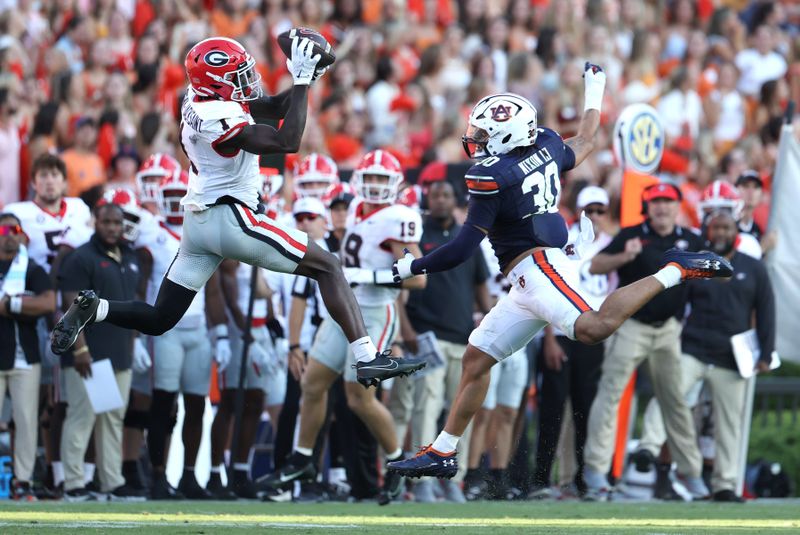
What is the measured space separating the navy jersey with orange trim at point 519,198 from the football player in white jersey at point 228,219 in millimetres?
849

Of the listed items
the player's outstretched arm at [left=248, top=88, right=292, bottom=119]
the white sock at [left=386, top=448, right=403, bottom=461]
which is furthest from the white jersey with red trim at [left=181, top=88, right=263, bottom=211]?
the white sock at [left=386, top=448, right=403, bottom=461]

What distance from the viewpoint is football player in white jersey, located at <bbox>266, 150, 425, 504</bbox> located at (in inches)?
412

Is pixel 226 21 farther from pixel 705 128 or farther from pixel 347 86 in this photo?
pixel 705 128

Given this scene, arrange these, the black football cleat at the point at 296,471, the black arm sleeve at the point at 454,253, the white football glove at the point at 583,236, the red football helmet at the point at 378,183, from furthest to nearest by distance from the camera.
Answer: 1. the red football helmet at the point at 378,183
2. the black football cleat at the point at 296,471
3. the white football glove at the point at 583,236
4. the black arm sleeve at the point at 454,253

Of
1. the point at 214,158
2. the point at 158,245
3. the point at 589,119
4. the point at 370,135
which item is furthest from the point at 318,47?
the point at 370,135

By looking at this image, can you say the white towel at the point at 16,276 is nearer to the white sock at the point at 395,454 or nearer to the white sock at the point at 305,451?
the white sock at the point at 305,451

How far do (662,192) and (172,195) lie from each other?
3498mm

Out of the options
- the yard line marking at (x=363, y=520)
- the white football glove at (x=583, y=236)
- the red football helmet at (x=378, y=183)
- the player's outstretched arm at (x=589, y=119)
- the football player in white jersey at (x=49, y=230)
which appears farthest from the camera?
the football player in white jersey at (x=49, y=230)

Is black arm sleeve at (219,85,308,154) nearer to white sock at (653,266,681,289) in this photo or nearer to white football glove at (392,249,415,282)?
white football glove at (392,249,415,282)

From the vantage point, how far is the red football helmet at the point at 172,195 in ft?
37.1

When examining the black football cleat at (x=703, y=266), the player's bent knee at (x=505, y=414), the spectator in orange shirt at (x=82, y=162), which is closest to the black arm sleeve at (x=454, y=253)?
the black football cleat at (x=703, y=266)

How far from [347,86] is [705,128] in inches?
145

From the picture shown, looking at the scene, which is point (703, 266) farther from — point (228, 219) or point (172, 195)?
point (172, 195)

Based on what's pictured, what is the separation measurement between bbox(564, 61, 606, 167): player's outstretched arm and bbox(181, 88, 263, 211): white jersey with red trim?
6.10 feet
